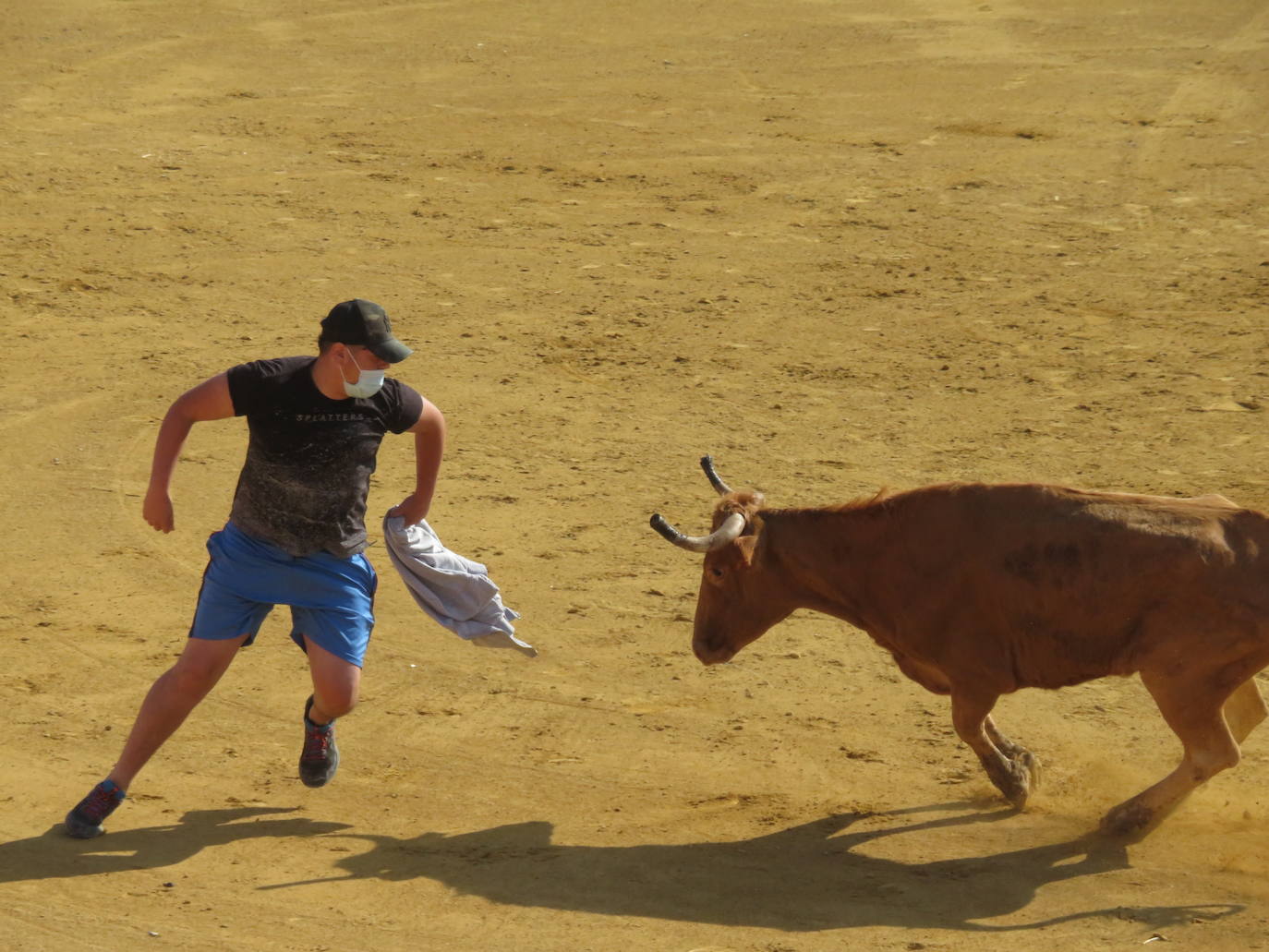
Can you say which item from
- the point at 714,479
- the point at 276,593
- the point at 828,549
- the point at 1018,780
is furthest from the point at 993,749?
the point at 276,593

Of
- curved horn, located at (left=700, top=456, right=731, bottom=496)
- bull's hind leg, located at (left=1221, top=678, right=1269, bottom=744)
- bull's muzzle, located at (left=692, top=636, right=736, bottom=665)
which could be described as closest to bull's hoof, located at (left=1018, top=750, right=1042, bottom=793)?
bull's hind leg, located at (left=1221, top=678, right=1269, bottom=744)

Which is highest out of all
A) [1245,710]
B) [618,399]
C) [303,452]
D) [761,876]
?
[303,452]

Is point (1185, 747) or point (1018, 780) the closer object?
point (1185, 747)

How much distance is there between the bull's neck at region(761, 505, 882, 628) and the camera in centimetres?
698

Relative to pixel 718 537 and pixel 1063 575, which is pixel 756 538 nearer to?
pixel 718 537

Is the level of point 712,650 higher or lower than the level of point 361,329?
lower

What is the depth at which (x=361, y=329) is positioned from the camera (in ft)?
19.8

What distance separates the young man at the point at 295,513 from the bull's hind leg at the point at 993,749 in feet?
7.78

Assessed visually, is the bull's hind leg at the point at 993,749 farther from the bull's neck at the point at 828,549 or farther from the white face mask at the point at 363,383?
the white face mask at the point at 363,383

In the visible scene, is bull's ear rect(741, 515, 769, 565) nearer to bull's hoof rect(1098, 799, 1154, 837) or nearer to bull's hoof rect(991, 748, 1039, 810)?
bull's hoof rect(991, 748, 1039, 810)

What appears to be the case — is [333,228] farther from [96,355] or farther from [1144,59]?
[1144,59]

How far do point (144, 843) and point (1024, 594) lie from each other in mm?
3513

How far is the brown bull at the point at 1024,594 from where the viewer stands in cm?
646

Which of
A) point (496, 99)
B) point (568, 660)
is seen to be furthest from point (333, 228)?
point (568, 660)
